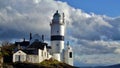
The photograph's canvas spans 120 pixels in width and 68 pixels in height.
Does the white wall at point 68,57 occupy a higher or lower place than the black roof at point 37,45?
lower

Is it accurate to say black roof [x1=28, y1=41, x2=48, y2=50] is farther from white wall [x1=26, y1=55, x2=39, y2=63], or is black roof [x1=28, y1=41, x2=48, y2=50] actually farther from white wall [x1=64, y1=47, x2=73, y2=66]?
white wall [x1=26, y1=55, x2=39, y2=63]

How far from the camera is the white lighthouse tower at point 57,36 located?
120875mm

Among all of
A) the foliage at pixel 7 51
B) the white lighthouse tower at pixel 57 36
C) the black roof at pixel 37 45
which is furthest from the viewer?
the white lighthouse tower at pixel 57 36

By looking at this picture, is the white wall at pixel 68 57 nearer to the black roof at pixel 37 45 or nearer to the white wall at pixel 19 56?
the black roof at pixel 37 45

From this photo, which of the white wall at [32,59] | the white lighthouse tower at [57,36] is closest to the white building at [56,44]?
the white lighthouse tower at [57,36]

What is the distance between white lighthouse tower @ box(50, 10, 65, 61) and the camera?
121 m

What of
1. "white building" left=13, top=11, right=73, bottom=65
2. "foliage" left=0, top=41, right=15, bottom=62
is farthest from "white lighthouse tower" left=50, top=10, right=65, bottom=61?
"foliage" left=0, top=41, right=15, bottom=62

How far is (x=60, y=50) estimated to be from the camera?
12225 centimetres

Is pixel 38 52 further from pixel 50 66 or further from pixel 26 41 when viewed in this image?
pixel 26 41

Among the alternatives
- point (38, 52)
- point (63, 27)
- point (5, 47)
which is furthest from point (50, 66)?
point (63, 27)

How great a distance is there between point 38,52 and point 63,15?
788 inches

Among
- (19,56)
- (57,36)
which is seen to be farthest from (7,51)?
(57,36)

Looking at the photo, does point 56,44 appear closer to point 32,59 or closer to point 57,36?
point 57,36

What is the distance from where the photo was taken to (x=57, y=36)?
121188 millimetres
